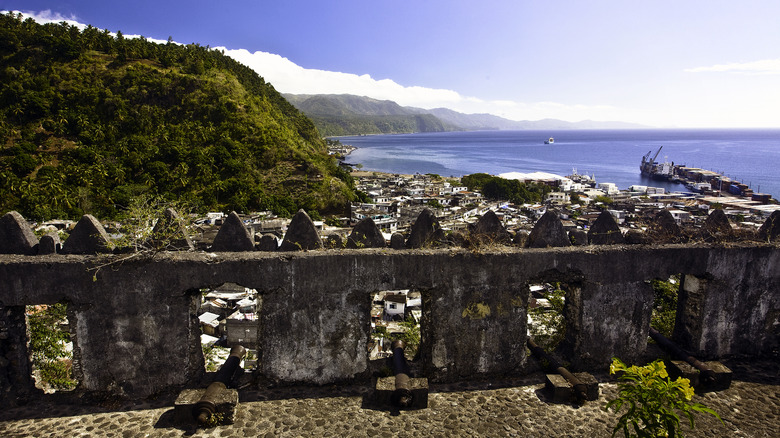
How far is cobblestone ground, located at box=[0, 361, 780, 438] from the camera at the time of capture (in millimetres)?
5617

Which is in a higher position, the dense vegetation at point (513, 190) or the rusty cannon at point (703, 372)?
the rusty cannon at point (703, 372)

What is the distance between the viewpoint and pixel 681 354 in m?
7.39

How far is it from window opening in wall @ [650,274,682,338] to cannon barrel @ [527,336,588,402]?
2.56 m

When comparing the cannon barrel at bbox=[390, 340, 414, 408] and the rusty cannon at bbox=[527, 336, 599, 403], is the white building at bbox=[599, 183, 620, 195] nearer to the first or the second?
the rusty cannon at bbox=[527, 336, 599, 403]

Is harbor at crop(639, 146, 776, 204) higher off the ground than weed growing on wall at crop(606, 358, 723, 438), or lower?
lower

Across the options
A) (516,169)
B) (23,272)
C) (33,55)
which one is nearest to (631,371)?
(23,272)

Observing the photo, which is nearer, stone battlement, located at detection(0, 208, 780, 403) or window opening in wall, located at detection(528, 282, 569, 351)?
stone battlement, located at detection(0, 208, 780, 403)

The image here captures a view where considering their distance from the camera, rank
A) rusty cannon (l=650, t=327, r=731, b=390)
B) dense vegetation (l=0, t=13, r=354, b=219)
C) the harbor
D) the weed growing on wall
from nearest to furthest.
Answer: the weed growing on wall → rusty cannon (l=650, t=327, r=731, b=390) → dense vegetation (l=0, t=13, r=354, b=219) → the harbor

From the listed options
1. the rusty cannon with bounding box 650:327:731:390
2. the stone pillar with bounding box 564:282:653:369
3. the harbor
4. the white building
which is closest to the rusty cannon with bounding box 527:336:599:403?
the stone pillar with bounding box 564:282:653:369

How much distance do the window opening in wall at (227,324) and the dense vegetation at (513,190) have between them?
66839 mm

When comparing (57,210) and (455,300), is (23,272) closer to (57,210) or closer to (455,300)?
(455,300)

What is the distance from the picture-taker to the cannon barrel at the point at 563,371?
6.32 m

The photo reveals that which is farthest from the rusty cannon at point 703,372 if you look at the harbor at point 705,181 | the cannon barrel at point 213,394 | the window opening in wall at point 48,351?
the harbor at point 705,181

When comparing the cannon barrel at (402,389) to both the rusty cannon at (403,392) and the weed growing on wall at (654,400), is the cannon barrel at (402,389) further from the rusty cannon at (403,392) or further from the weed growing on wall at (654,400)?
the weed growing on wall at (654,400)
